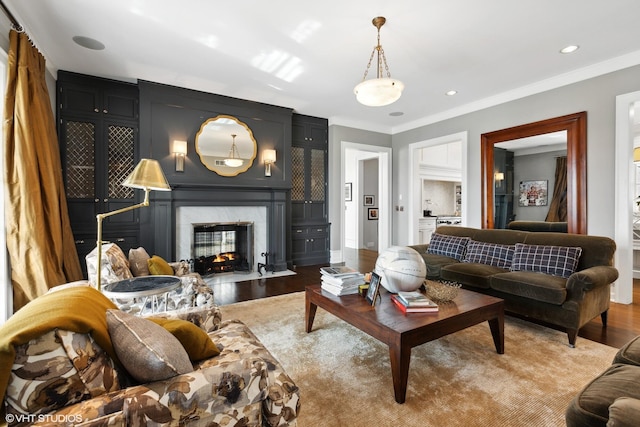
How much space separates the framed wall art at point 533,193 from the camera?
14.3 feet

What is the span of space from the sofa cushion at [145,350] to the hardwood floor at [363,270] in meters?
2.54

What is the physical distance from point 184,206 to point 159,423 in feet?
13.1

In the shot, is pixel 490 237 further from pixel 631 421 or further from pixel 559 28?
pixel 631 421

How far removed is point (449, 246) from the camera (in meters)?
3.92

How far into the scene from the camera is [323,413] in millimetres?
1638

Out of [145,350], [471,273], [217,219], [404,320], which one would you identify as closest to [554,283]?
[471,273]

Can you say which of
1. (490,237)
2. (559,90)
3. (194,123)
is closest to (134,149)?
(194,123)

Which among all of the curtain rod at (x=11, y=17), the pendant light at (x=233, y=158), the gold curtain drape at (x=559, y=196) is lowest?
the gold curtain drape at (x=559, y=196)

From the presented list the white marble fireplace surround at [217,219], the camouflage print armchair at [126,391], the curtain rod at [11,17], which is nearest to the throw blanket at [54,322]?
the camouflage print armchair at [126,391]

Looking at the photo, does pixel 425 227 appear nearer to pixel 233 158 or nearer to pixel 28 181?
pixel 233 158

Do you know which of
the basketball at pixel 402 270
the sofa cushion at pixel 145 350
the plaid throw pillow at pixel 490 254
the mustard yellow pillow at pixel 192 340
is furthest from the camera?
the plaid throw pillow at pixel 490 254

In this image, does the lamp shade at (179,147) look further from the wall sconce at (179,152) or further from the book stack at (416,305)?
the book stack at (416,305)

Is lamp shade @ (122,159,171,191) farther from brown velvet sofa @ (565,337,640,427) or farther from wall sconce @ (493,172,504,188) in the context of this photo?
wall sconce @ (493,172,504,188)

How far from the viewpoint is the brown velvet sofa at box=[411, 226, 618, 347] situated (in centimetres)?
241
